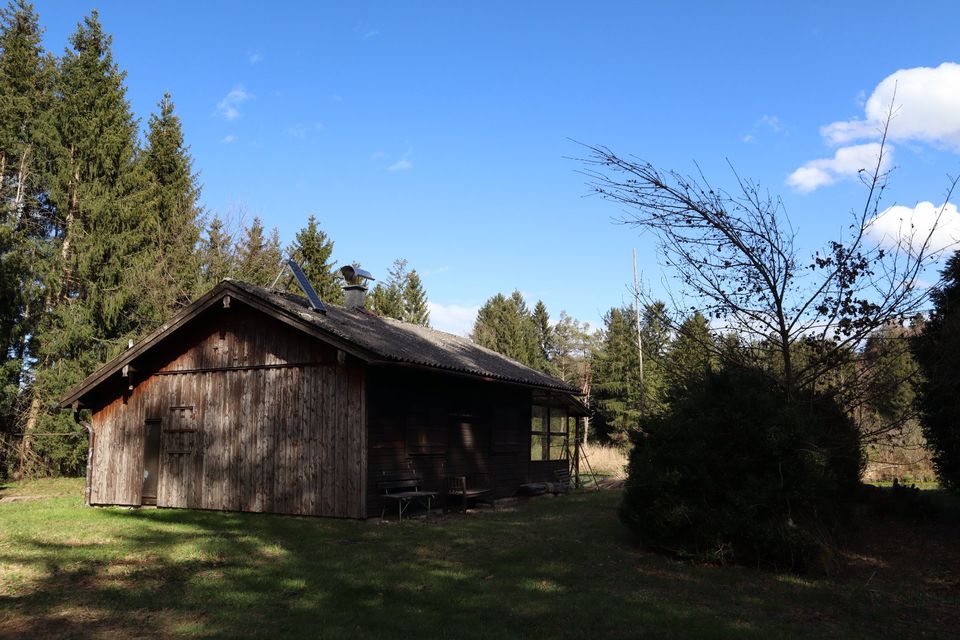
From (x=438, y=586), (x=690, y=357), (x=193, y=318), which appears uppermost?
(x=193, y=318)

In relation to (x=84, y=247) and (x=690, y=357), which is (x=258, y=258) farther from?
(x=690, y=357)

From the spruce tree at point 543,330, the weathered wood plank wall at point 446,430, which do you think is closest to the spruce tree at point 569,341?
the spruce tree at point 543,330

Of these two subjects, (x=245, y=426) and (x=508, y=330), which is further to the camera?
(x=508, y=330)

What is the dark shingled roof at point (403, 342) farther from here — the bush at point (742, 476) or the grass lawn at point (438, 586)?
the bush at point (742, 476)

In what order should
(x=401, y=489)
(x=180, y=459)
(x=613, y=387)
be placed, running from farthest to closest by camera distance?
(x=613, y=387) < (x=180, y=459) < (x=401, y=489)

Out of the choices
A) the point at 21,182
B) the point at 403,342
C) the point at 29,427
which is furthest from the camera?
the point at 21,182

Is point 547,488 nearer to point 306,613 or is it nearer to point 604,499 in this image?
point 604,499

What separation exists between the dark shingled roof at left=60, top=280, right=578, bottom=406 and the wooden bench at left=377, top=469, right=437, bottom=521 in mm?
2533

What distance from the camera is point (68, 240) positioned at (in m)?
29.4

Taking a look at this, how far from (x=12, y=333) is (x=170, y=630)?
24.4m

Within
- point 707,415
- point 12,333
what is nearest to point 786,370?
point 707,415

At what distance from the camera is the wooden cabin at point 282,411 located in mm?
14805

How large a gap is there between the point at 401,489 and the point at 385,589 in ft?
→ 23.3

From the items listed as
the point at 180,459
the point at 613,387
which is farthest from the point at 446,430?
the point at 613,387
